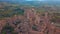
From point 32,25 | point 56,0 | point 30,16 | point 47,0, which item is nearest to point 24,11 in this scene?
point 30,16

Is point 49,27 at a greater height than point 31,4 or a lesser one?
lesser

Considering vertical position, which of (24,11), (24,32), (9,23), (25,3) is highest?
(25,3)

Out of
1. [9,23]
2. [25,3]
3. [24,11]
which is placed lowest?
[9,23]

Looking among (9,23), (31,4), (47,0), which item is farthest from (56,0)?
(9,23)

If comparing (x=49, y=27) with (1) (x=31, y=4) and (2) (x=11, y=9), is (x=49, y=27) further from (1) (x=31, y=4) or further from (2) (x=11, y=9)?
(2) (x=11, y=9)

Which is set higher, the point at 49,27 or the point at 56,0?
the point at 56,0

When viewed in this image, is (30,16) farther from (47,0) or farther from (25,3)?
(47,0)
